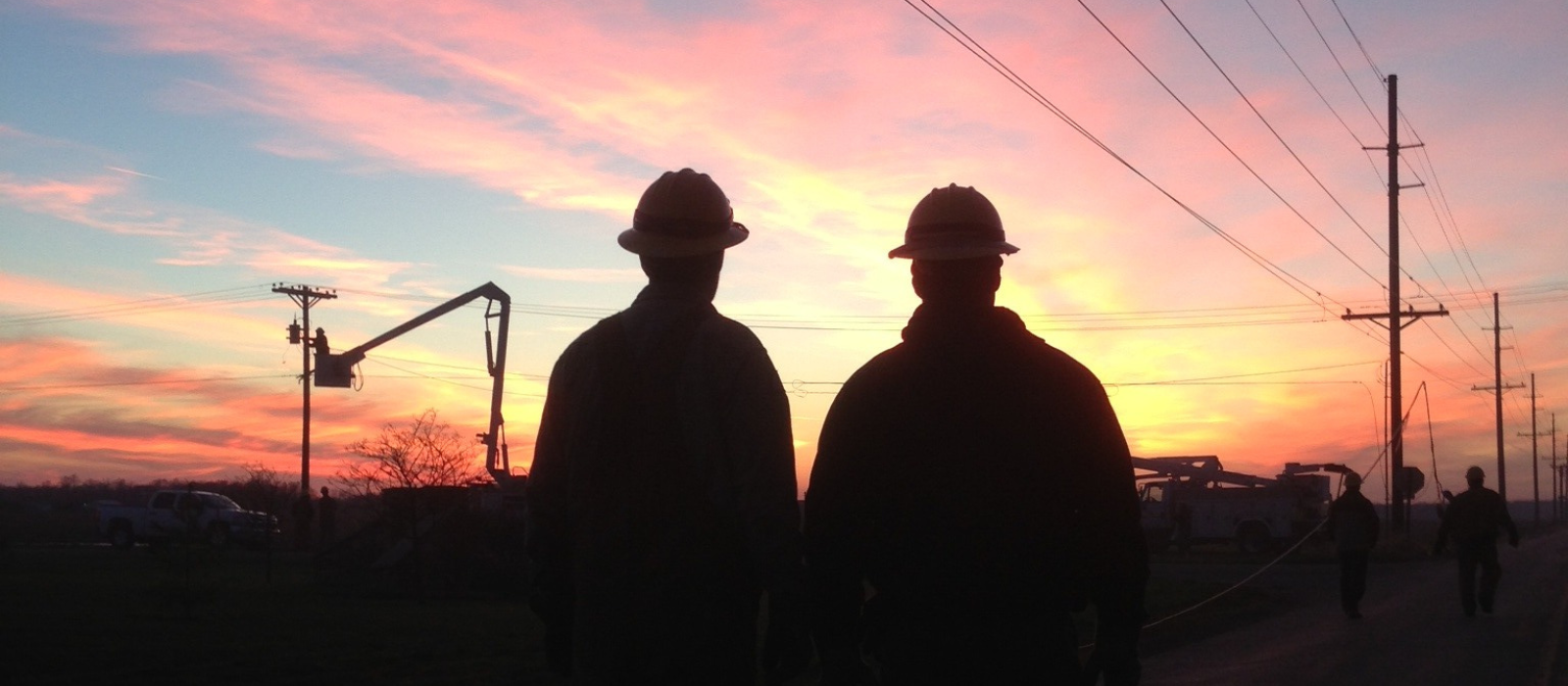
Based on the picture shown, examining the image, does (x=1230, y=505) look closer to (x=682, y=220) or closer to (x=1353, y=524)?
(x=1353, y=524)

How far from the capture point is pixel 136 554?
37875 millimetres

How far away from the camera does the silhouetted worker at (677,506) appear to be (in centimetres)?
376

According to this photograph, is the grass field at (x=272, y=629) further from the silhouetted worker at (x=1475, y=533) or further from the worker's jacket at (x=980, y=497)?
the worker's jacket at (x=980, y=497)

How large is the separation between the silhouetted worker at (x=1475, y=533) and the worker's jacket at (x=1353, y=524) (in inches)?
32.2

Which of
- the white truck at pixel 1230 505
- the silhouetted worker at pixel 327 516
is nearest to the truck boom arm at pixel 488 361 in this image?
the silhouetted worker at pixel 327 516

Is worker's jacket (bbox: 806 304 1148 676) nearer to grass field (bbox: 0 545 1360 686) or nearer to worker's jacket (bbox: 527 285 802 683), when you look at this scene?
worker's jacket (bbox: 527 285 802 683)

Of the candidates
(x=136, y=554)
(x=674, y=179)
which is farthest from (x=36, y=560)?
(x=674, y=179)

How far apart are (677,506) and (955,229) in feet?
3.61

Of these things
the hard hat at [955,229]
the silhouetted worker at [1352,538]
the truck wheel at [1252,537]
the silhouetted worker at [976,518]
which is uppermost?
the hard hat at [955,229]

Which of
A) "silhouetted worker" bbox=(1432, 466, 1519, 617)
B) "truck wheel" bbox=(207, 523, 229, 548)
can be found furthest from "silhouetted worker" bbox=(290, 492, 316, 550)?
"silhouetted worker" bbox=(1432, 466, 1519, 617)

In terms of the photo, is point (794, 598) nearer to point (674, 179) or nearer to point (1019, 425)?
point (1019, 425)

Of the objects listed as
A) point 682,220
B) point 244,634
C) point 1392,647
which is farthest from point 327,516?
point 682,220

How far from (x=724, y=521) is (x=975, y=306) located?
2.97 feet

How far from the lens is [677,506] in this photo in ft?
12.4
